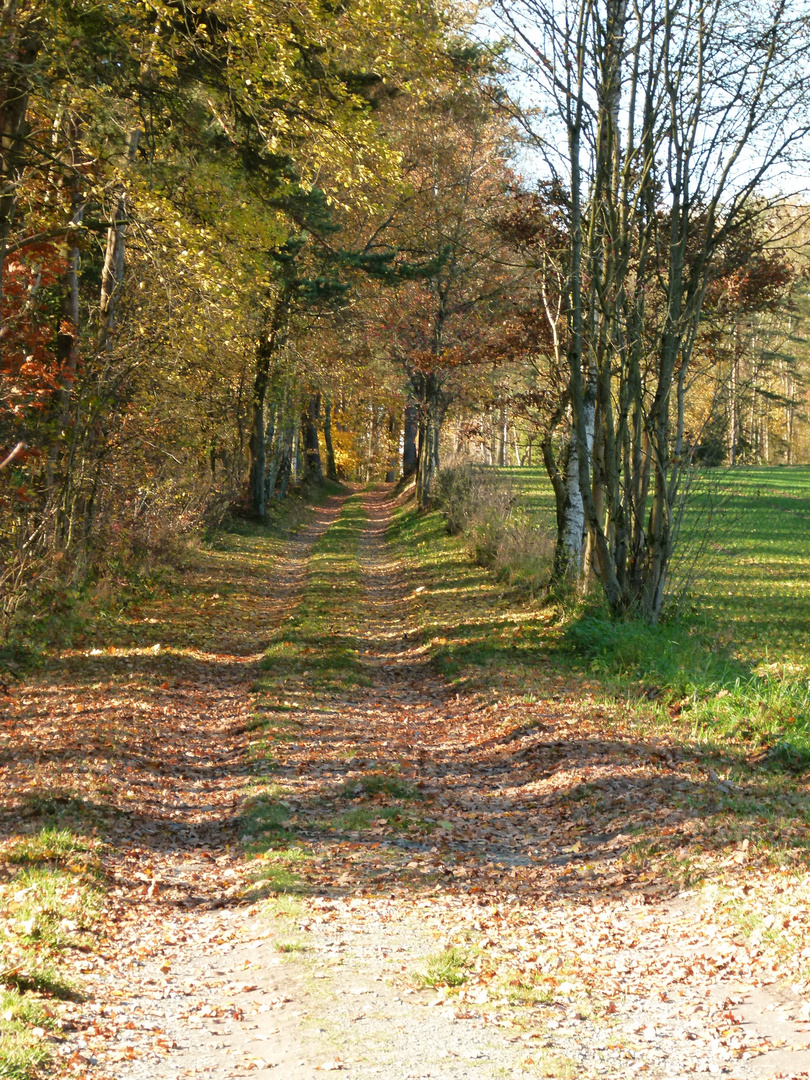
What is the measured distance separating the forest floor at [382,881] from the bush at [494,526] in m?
4.77

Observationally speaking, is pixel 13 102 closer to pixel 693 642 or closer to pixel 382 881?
pixel 382 881

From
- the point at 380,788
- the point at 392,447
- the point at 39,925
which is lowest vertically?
the point at 380,788

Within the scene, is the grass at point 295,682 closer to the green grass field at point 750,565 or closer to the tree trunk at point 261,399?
the green grass field at point 750,565

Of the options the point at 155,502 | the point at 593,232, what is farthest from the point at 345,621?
the point at 593,232

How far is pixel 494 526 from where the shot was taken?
2091 cm

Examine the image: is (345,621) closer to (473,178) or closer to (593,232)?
(593,232)

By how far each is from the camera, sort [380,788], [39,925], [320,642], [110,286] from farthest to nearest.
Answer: [110,286]
[320,642]
[380,788]
[39,925]

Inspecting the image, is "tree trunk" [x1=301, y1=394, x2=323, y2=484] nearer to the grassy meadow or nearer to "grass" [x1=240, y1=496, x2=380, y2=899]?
"grass" [x1=240, y1=496, x2=380, y2=899]

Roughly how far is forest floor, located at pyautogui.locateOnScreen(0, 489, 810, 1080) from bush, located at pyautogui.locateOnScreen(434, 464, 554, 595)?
4.77 m

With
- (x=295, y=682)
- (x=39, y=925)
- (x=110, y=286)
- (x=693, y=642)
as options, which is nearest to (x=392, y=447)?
(x=110, y=286)

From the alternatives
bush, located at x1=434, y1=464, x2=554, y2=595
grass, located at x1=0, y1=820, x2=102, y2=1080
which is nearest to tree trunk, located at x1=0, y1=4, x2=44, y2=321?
grass, located at x1=0, y1=820, x2=102, y2=1080

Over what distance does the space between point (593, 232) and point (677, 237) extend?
3.30ft

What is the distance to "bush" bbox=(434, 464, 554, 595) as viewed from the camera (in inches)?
687

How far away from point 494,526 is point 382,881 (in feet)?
47.5
